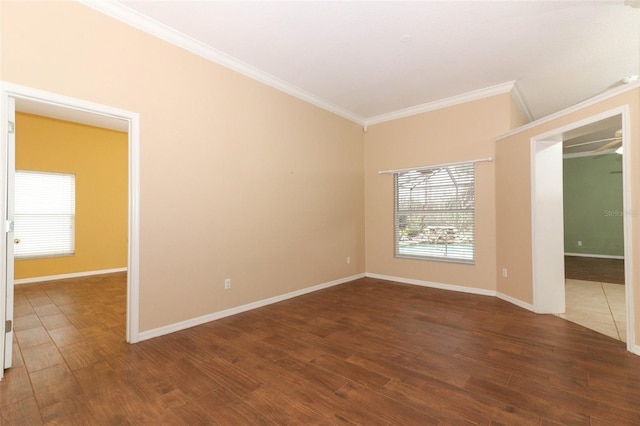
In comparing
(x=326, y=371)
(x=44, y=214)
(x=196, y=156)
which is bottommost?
(x=326, y=371)

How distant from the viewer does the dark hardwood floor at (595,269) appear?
522 cm

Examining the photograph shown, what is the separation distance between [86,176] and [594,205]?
12.5 meters

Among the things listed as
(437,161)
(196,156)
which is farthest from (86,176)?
(437,161)

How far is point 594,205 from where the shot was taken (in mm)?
7762

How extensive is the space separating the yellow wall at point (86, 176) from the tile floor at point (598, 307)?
26.1 ft

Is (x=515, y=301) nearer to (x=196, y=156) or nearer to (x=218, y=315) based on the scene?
(x=218, y=315)

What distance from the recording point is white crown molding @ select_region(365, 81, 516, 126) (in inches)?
163

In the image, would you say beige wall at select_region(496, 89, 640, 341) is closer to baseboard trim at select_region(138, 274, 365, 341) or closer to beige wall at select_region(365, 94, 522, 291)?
beige wall at select_region(365, 94, 522, 291)

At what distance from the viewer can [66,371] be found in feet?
7.10

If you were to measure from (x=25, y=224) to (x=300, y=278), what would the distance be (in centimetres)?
523

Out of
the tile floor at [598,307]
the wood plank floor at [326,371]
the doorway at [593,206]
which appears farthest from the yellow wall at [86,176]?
the doorway at [593,206]

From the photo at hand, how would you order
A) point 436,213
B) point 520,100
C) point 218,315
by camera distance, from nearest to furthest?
point 218,315 → point 520,100 → point 436,213

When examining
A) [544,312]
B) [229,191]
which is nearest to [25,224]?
[229,191]

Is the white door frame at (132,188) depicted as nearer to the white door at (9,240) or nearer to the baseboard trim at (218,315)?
the baseboard trim at (218,315)
